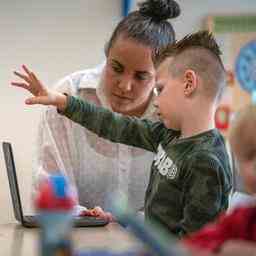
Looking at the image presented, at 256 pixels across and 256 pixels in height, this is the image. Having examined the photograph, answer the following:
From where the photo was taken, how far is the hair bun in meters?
1.31

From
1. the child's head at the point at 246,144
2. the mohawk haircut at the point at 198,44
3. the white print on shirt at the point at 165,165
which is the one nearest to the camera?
the child's head at the point at 246,144

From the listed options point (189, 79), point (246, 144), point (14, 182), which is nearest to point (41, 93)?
point (14, 182)

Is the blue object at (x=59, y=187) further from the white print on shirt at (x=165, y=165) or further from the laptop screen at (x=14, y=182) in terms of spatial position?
the laptop screen at (x=14, y=182)

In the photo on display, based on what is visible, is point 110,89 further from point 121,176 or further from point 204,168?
point 204,168

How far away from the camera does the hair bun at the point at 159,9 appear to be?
1.31m

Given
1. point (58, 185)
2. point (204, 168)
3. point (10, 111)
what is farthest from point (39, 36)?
point (58, 185)

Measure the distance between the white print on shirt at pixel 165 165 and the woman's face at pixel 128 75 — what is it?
0.31 meters

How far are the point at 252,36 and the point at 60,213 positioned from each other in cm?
198

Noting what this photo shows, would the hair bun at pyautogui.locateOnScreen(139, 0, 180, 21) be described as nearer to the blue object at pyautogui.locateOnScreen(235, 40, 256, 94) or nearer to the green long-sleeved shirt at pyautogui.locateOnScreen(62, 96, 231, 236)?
the green long-sleeved shirt at pyautogui.locateOnScreen(62, 96, 231, 236)

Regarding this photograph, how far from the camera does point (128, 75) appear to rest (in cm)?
127

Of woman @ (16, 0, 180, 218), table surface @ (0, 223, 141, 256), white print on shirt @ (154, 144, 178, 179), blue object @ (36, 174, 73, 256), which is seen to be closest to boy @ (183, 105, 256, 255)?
blue object @ (36, 174, 73, 256)

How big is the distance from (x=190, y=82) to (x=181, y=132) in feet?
0.30

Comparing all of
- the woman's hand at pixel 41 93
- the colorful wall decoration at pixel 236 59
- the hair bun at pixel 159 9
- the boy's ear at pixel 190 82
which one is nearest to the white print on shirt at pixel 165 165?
the boy's ear at pixel 190 82

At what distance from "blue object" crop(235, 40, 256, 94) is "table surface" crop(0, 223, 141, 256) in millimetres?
1269
